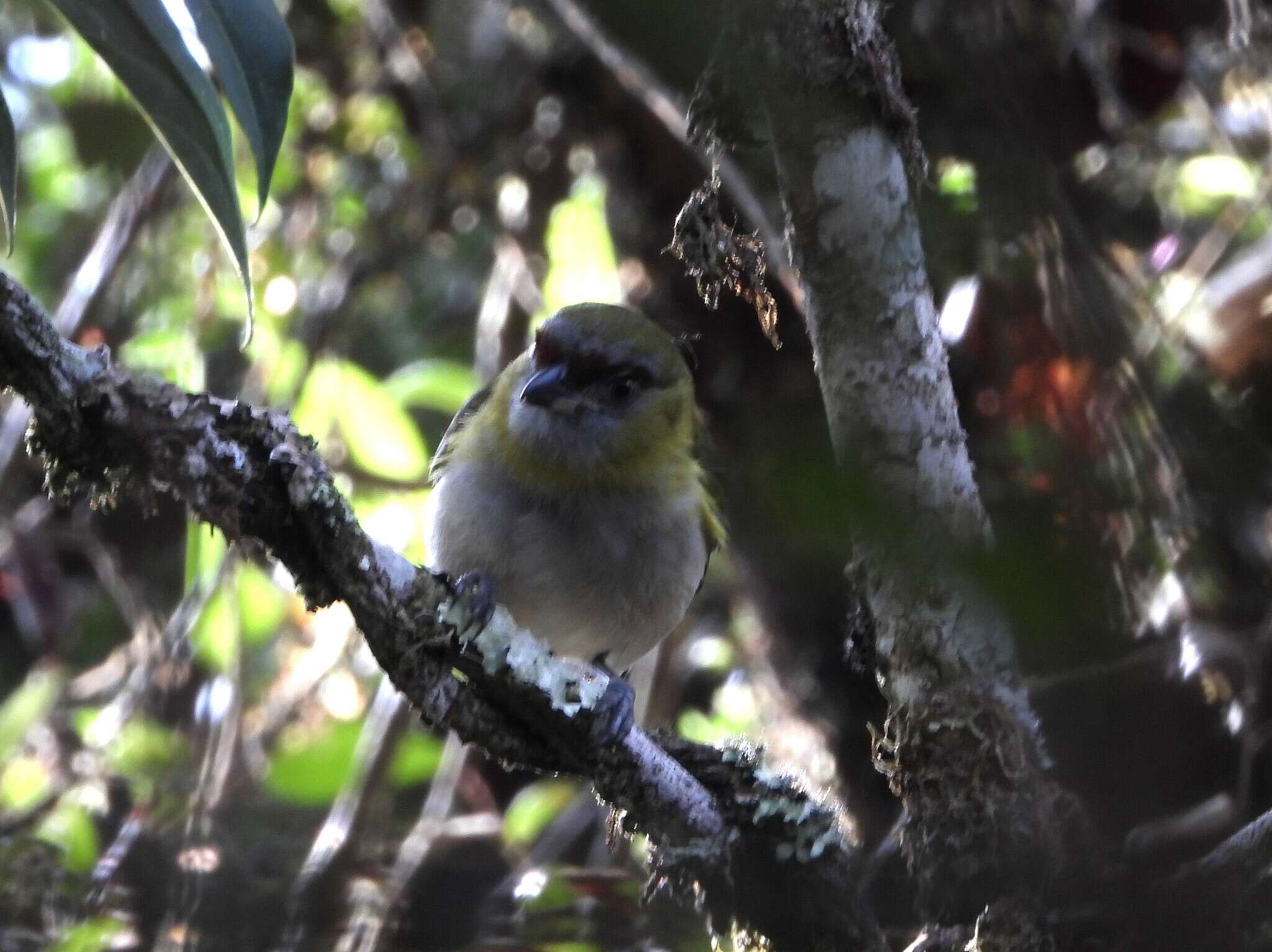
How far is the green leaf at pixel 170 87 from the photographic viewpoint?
184cm

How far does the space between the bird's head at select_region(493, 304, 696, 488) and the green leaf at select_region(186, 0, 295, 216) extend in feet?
2.88

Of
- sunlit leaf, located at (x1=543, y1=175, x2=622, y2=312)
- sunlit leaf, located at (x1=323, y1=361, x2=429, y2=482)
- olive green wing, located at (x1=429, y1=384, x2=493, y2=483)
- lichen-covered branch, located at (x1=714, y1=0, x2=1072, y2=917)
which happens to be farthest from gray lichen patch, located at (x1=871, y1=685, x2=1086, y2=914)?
sunlit leaf, located at (x1=543, y1=175, x2=622, y2=312)

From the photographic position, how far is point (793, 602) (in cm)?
357

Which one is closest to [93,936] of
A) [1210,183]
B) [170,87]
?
[170,87]

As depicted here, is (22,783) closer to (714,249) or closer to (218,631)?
(218,631)

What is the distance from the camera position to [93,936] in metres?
2.13

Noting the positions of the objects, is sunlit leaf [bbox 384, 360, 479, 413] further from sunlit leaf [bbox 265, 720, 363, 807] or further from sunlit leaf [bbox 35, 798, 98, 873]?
sunlit leaf [bbox 35, 798, 98, 873]

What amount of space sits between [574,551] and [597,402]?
1.11 feet

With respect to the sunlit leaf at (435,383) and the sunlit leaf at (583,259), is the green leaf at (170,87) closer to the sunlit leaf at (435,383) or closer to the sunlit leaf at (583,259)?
the sunlit leaf at (435,383)

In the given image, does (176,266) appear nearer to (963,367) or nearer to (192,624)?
(192,624)

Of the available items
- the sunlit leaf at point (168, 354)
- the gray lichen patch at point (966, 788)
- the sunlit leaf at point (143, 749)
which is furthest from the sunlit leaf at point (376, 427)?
the gray lichen patch at point (966, 788)

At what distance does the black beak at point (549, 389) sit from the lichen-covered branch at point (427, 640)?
891mm

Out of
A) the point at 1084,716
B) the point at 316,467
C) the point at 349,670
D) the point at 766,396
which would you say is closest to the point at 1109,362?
the point at 1084,716

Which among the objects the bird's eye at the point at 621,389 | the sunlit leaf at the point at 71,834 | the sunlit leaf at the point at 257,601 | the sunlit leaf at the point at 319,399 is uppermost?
the sunlit leaf at the point at 319,399
